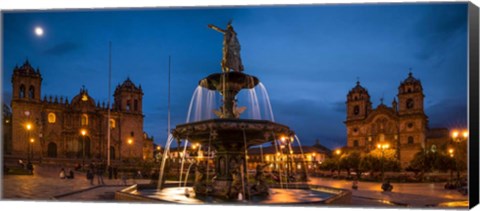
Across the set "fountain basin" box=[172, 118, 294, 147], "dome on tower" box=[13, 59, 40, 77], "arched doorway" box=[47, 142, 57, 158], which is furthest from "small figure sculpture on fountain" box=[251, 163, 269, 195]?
"arched doorway" box=[47, 142, 57, 158]

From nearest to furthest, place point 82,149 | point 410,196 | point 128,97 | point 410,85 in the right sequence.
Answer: point 410,196, point 82,149, point 128,97, point 410,85

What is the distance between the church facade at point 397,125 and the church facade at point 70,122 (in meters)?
30.3

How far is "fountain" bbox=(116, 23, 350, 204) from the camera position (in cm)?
956

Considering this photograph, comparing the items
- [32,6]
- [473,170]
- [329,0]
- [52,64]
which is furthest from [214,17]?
[52,64]

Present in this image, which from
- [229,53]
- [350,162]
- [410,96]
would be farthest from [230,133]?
[410,96]

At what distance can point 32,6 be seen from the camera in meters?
11.8

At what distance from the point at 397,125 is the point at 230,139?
173 feet

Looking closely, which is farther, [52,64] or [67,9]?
[52,64]

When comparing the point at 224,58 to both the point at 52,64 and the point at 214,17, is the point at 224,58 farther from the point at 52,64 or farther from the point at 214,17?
the point at 52,64

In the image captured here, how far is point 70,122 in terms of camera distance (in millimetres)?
48781

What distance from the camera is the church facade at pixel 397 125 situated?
5691 centimetres

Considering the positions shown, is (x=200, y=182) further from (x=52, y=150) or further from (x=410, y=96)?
(x=410, y=96)

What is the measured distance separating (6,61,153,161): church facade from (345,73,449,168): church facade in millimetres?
30346

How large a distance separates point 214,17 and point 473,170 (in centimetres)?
805
